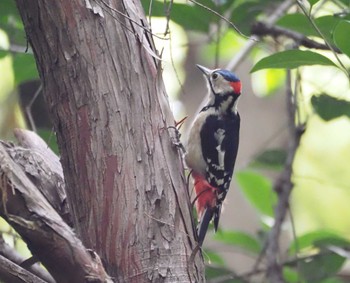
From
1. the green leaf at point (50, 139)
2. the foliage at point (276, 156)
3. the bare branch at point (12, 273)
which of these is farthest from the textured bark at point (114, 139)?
the green leaf at point (50, 139)

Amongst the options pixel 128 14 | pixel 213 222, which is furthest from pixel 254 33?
pixel 128 14

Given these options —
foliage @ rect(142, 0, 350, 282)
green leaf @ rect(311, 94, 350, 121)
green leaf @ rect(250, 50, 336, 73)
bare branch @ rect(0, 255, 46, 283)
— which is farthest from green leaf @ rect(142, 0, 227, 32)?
bare branch @ rect(0, 255, 46, 283)

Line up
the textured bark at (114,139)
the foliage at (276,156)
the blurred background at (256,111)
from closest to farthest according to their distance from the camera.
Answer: the textured bark at (114,139) < the foliage at (276,156) < the blurred background at (256,111)

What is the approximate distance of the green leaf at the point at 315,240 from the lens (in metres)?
3.45

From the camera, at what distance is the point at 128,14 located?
2.53m

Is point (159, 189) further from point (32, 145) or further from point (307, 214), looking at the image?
point (307, 214)

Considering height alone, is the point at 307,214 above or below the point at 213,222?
above

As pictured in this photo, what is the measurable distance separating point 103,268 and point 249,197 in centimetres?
177

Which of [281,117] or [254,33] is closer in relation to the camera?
[254,33]

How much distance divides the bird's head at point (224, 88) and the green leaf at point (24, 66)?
73 centimetres

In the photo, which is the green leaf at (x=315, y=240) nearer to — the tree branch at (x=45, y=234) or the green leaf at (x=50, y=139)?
the green leaf at (x=50, y=139)

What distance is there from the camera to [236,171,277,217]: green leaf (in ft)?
12.7

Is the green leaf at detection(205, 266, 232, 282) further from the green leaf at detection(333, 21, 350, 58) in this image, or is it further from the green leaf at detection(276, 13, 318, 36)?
the green leaf at detection(333, 21, 350, 58)

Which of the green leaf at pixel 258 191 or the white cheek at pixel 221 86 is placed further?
the green leaf at pixel 258 191
